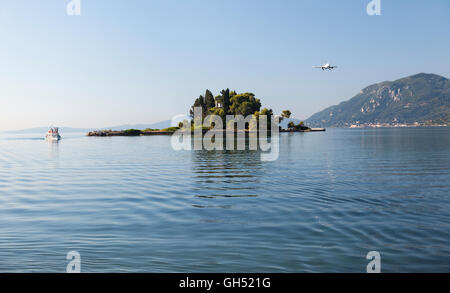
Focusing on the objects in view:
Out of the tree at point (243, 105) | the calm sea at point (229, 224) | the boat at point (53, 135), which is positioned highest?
the tree at point (243, 105)

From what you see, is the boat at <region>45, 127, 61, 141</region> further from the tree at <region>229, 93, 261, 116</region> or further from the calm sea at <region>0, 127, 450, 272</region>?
the calm sea at <region>0, 127, 450, 272</region>

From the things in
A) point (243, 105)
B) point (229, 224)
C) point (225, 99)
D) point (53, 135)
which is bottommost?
point (229, 224)

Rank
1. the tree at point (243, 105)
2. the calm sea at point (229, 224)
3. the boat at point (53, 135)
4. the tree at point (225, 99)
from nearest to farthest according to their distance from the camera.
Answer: the calm sea at point (229, 224) < the boat at point (53, 135) < the tree at point (243, 105) < the tree at point (225, 99)

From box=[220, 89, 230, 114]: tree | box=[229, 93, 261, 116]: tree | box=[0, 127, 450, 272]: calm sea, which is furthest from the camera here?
box=[220, 89, 230, 114]: tree

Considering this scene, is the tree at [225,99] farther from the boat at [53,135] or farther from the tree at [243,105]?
the boat at [53,135]

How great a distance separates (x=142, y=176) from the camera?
31.2 metres

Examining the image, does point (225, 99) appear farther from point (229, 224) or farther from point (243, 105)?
point (229, 224)

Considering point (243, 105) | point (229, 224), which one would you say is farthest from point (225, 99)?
point (229, 224)

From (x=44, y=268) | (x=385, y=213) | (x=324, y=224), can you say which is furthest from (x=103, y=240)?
(x=385, y=213)

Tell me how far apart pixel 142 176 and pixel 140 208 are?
13555mm

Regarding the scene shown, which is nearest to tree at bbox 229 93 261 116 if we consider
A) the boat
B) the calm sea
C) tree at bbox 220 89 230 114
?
tree at bbox 220 89 230 114

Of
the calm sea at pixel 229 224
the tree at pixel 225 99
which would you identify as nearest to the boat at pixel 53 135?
the tree at pixel 225 99
